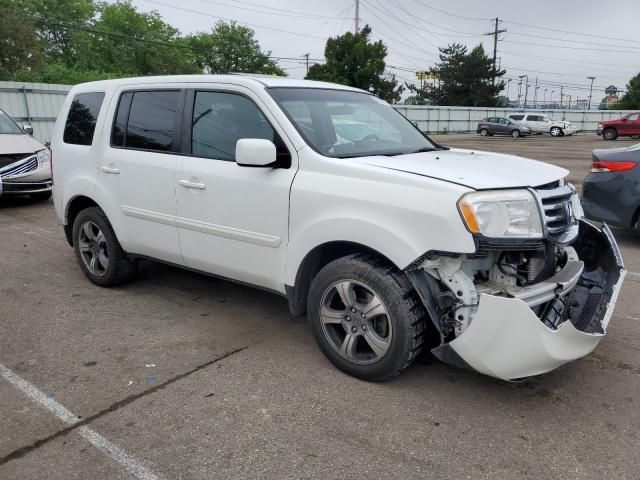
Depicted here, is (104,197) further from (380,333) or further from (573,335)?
(573,335)

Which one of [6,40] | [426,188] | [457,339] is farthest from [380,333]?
[6,40]

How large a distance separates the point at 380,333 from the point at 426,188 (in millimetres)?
925

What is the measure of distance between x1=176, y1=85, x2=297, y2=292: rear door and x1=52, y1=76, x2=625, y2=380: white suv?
11 millimetres

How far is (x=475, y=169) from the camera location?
330 cm

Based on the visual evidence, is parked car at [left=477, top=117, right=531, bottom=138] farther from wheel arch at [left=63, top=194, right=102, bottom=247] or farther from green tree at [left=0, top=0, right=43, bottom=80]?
wheel arch at [left=63, top=194, right=102, bottom=247]

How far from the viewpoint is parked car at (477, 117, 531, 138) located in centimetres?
3897

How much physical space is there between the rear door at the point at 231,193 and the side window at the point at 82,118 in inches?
49.9

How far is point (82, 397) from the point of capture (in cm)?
322

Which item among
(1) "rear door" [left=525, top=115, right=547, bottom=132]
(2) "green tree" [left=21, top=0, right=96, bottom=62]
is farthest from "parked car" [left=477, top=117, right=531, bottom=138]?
(2) "green tree" [left=21, top=0, right=96, bottom=62]

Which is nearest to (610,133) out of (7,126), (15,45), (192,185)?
(7,126)

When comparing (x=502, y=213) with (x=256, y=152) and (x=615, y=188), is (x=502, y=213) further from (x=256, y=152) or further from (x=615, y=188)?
(x=615, y=188)

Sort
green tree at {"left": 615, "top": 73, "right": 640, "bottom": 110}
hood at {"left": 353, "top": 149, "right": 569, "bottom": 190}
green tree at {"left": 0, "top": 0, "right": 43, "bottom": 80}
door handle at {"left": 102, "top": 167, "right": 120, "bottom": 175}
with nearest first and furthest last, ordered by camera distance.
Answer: hood at {"left": 353, "top": 149, "right": 569, "bottom": 190} → door handle at {"left": 102, "top": 167, "right": 120, "bottom": 175} → green tree at {"left": 0, "top": 0, "right": 43, "bottom": 80} → green tree at {"left": 615, "top": 73, "right": 640, "bottom": 110}

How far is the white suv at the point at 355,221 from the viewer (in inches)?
115

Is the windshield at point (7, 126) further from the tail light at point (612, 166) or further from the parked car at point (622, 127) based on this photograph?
the parked car at point (622, 127)
